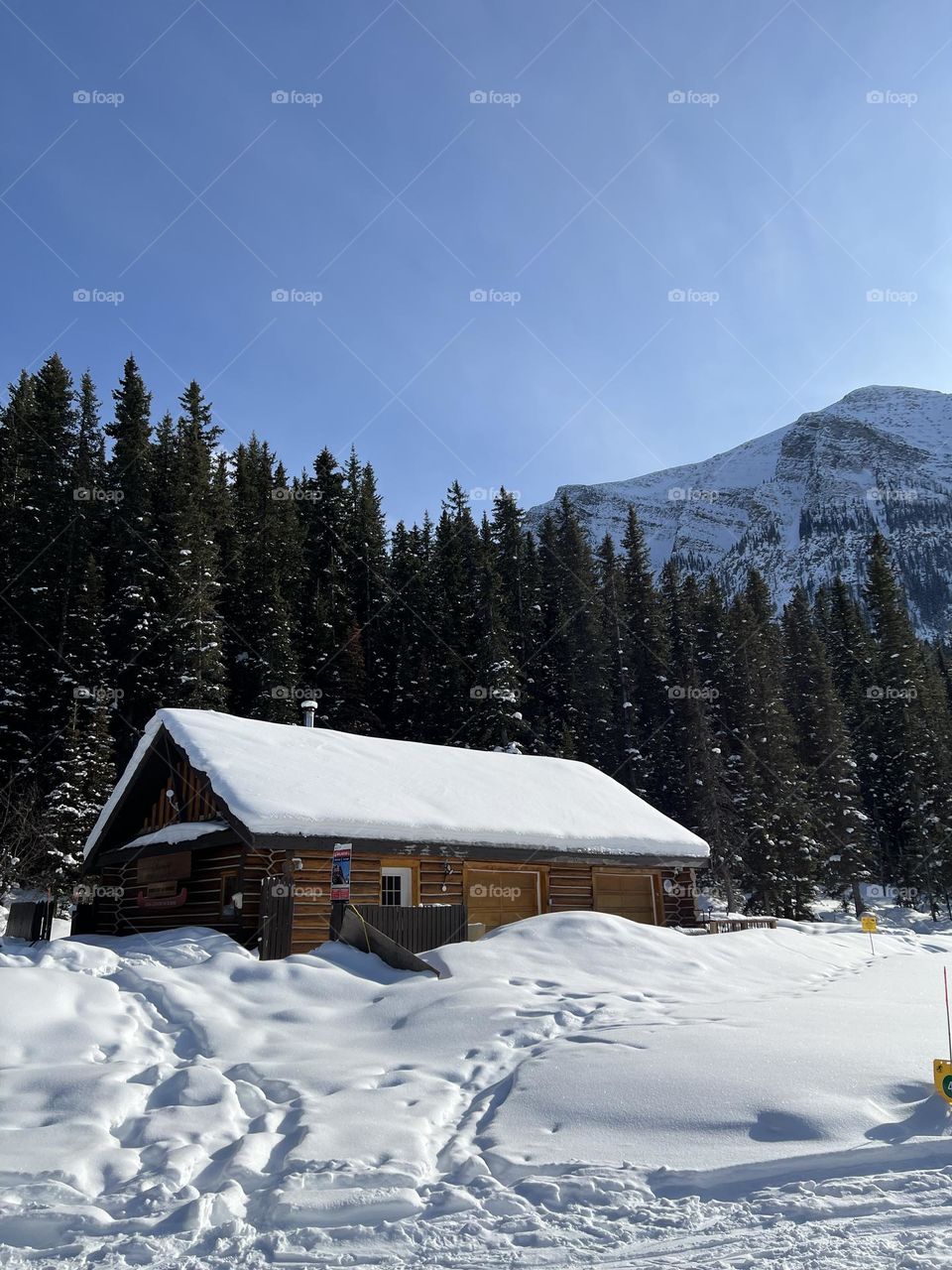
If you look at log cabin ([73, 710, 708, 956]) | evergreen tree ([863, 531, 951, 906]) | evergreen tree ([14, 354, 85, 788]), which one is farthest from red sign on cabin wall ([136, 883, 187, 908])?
evergreen tree ([863, 531, 951, 906])

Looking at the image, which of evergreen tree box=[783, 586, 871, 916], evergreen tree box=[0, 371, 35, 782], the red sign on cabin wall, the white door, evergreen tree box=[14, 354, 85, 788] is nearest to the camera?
the white door

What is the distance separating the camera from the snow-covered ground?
556cm

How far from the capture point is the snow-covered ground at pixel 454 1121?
5562 millimetres

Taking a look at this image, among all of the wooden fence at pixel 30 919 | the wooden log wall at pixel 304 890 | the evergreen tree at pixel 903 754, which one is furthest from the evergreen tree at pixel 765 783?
the wooden fence at pixel 30 919

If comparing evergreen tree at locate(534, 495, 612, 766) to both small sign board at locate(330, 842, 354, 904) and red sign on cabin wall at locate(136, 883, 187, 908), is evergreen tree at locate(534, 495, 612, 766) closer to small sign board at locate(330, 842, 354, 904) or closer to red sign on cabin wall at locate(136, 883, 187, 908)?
red sign on cabin wall at locate(136, 883, 187, 908)

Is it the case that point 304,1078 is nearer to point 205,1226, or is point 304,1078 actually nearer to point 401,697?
point 205,1226

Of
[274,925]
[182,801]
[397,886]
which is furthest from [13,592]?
[274,925]

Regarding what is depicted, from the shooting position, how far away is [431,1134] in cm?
761

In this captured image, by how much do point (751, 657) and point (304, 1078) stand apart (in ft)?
140

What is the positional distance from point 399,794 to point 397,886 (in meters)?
2.00

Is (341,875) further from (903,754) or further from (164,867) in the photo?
(903,754)

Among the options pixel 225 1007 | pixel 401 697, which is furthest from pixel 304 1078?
pixel 401 697

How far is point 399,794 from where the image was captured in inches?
800

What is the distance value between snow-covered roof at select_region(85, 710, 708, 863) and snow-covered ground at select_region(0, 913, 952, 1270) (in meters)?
4.28
